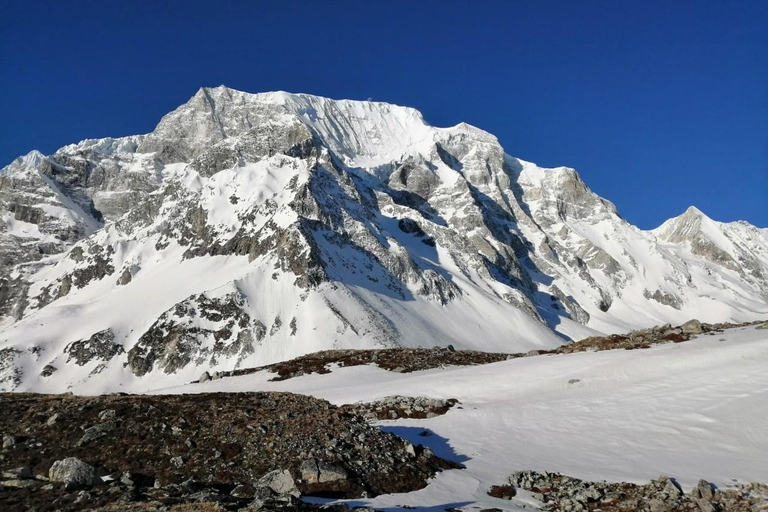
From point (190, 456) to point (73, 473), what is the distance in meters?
3.40

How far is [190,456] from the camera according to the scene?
16984 millimetres

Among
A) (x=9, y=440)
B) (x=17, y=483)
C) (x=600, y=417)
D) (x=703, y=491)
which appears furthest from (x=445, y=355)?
(x=17, y=483)

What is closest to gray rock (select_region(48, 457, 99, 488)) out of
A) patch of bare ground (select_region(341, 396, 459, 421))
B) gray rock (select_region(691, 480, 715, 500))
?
patch of bare ground (select_region(341, 396, 459, 421))

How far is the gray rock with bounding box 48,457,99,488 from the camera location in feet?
47.0

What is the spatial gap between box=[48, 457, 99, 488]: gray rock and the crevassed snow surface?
7.73 meters

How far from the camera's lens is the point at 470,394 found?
1267 inches

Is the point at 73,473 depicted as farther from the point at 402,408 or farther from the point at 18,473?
the point at 402,408

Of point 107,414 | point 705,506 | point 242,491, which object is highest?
Answer: point 107,414

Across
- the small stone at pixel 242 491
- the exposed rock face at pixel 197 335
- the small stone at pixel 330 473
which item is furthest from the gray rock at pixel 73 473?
the exposed rock face at pixel 197 335

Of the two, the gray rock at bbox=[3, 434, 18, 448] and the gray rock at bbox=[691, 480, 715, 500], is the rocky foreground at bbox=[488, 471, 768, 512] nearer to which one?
the gray rock at bbox=[691, 480, 715, 500]

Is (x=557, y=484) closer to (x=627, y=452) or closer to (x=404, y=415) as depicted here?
(x=627, y=452)

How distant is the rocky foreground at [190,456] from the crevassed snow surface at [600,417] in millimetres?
1790

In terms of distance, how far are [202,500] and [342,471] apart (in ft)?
15.5

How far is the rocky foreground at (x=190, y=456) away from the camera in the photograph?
44.4 feet
